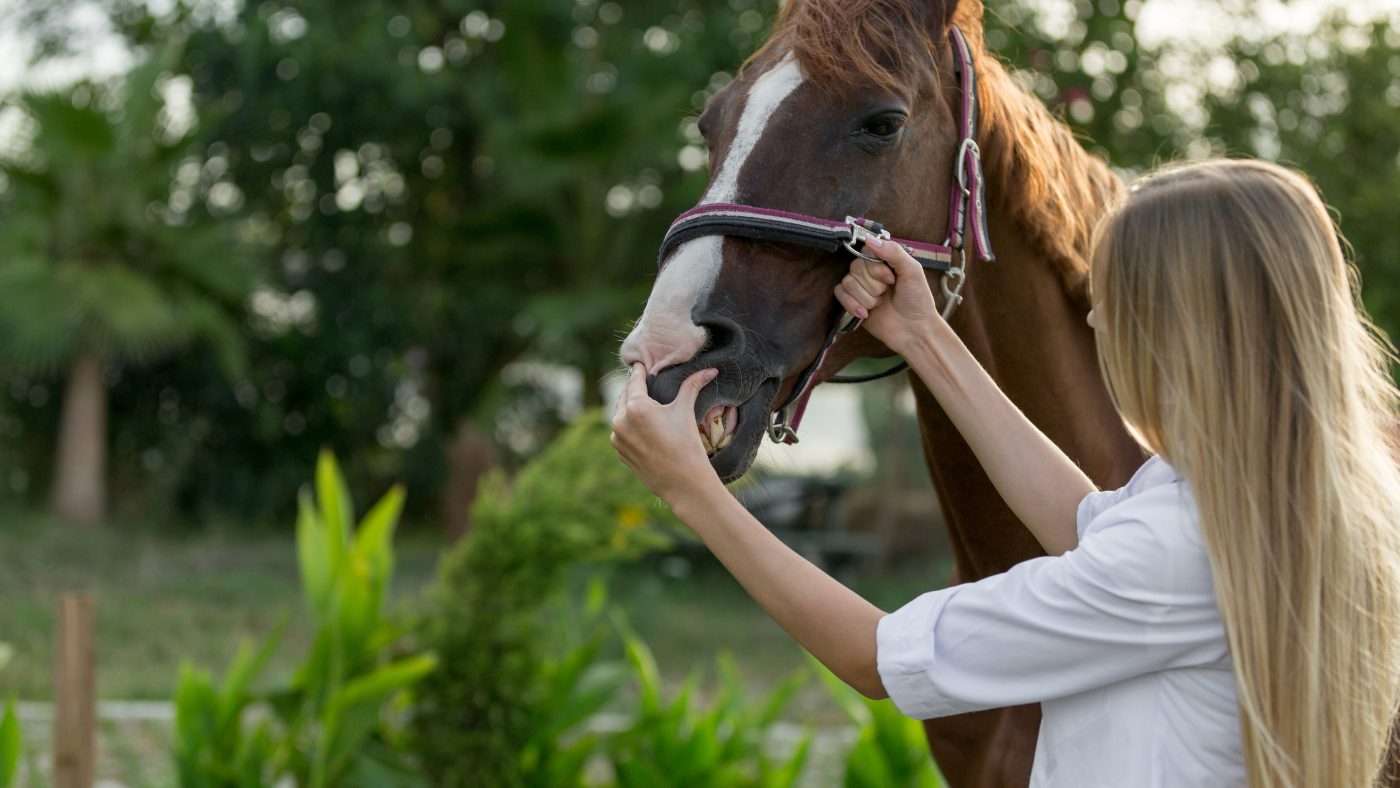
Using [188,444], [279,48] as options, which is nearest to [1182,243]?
[279,48]

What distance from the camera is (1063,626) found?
3.26 feet

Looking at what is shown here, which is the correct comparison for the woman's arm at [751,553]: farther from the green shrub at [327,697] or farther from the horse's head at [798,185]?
the green shrub at [327,697]

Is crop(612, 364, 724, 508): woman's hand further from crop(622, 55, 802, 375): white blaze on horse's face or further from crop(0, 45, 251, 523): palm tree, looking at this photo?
crop(0, 45, 251, 523): palm tree

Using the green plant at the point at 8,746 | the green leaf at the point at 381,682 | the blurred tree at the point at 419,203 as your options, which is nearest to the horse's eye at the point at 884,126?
the green leaf at the point at 381,682

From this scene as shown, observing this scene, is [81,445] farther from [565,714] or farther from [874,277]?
[874,277]

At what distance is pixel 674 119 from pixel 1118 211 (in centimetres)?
671

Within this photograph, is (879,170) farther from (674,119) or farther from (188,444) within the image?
(188,444)

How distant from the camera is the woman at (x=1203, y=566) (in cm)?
97

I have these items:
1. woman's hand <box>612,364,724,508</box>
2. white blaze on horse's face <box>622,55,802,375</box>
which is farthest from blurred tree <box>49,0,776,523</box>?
woman's hand <box>612,364,724,508</box>

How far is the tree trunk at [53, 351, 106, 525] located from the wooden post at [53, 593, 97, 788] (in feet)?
22.4

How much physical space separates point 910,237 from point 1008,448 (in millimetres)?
365

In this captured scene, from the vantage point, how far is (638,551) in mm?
3307

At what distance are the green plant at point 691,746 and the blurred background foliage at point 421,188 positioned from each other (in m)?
4.21

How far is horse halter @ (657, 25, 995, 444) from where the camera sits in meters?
1.35
